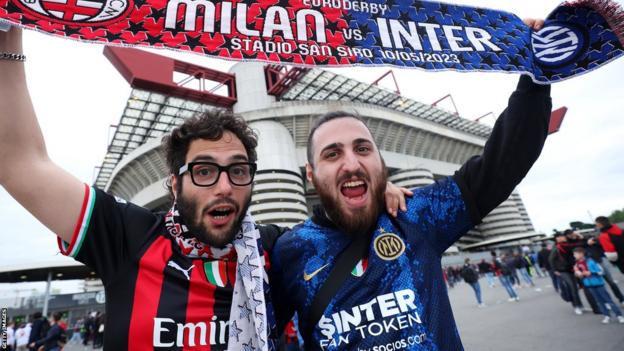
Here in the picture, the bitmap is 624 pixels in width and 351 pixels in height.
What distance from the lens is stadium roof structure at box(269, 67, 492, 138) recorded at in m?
30.8

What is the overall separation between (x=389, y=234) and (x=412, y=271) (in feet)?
0.74

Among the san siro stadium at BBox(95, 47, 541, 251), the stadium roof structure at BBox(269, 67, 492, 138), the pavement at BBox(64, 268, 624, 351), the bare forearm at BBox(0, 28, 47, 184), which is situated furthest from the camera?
the stadium roof structure at BBox(269, 67, 492, 138)

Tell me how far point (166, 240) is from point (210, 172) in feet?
1.59

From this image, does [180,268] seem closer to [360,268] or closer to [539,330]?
[360,268]

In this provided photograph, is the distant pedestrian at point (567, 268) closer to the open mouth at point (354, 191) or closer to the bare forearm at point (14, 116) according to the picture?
the open mouth at point (354, 191)

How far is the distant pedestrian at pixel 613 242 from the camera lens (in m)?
5.72

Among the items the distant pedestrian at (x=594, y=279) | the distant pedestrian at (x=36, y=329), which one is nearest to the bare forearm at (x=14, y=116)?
the distant pedestrian at (x=594, y=279)

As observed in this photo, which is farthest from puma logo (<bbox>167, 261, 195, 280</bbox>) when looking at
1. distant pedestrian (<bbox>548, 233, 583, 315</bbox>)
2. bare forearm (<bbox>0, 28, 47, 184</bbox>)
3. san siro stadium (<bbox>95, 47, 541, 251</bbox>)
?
san siro stadium (<bbox>95, 47, 541, 251</bbox>)

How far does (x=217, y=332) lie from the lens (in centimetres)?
163

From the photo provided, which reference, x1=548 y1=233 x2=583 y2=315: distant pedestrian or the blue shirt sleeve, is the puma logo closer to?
the blue shirt sleeve

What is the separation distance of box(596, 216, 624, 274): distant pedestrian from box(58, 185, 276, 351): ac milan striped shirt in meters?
7.16

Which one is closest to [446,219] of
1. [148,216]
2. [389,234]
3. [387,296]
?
[389,234]

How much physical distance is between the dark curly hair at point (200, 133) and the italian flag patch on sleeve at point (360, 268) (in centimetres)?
119

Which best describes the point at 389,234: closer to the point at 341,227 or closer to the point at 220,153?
the point at 341,227
